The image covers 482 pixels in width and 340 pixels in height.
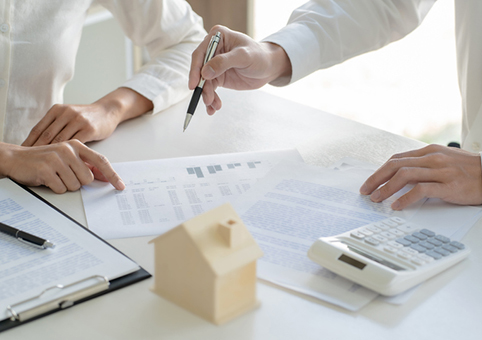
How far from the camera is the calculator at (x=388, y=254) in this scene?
57 centimetres

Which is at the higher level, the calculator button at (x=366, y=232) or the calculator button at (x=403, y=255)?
the calculator button at (x=366, y=232)

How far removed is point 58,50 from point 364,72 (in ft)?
6.38

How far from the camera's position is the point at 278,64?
108cm

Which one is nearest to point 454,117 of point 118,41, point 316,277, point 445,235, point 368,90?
point 368,90

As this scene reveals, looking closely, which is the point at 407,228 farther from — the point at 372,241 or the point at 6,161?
the point at 6,161

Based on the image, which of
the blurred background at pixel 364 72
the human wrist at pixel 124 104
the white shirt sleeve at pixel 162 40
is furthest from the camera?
the blurred background at pixel 364 72

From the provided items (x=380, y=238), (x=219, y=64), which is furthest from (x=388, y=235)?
(x=219, y=64)

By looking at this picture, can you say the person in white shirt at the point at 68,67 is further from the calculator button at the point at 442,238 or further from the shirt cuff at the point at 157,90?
the calculator button at the point at 442,238

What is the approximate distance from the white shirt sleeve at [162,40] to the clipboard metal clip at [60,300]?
0.61m

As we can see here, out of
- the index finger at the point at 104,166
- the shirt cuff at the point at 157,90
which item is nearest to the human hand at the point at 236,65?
the shirt cuff at the point at 157,90

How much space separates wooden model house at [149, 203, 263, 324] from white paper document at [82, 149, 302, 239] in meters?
0.17

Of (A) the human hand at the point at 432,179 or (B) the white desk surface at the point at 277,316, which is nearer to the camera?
(B) the white desk surface at the point at 277,316

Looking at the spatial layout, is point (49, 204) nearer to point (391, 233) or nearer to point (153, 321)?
point (153, 321)

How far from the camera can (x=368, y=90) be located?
9.23ft
